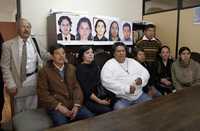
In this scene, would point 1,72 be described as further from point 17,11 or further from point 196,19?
point 196,19

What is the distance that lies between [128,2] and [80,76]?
8.61 ft

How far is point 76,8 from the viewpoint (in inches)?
151

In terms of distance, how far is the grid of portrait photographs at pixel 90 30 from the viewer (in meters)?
3.27

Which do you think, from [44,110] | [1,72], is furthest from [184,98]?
[1,72]

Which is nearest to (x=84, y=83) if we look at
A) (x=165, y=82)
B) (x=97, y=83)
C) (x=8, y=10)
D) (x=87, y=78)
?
(x=87, y=78)

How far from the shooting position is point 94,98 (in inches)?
97.6

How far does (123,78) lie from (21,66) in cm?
111

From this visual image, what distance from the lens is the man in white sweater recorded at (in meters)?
2.52

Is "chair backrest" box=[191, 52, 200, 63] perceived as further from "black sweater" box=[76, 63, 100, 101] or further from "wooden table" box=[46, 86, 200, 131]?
"wooden table" box=[46, 86, 200, 131]

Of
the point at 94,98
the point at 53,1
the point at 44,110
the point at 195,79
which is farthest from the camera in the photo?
the point at 53,1

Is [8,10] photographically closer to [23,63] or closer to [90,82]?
[23,63]

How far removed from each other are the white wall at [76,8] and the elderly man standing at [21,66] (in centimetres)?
108

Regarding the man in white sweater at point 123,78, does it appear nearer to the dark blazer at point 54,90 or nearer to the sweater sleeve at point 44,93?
the dark blazer at point 54,90

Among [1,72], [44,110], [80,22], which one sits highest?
[80,22]
